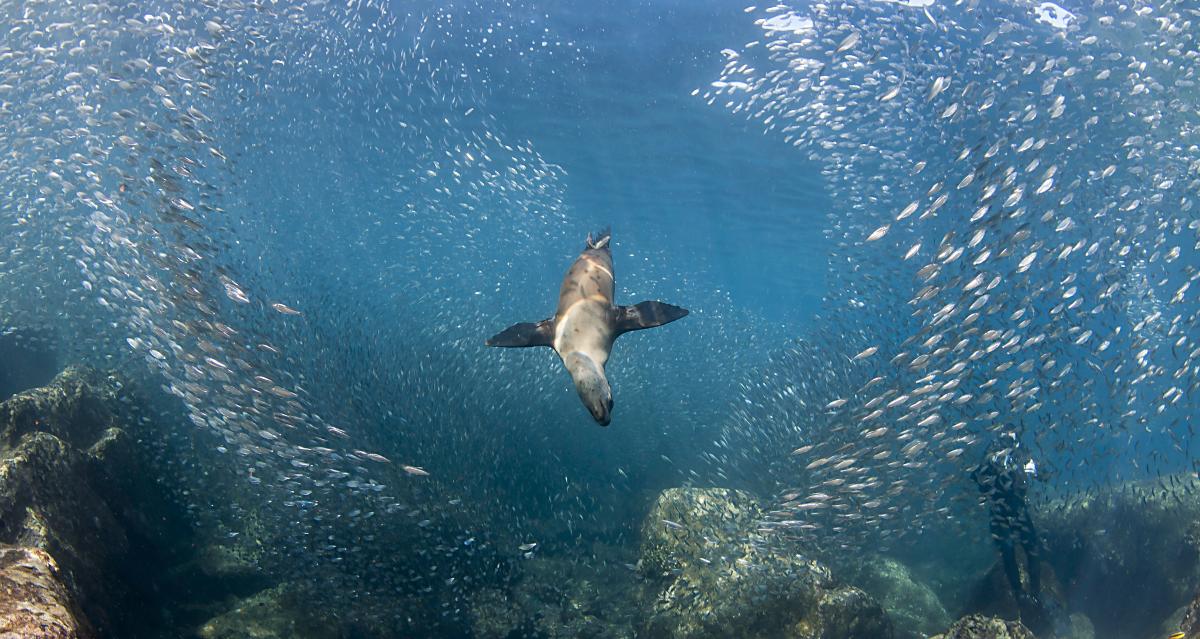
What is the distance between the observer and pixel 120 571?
7160mm

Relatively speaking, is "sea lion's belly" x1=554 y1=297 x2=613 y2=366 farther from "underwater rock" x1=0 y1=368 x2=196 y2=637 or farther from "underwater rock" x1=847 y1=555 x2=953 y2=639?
"underwater rock" x1=847 y1=555 x2=953 y2=639

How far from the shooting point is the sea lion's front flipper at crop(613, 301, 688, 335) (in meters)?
4.15

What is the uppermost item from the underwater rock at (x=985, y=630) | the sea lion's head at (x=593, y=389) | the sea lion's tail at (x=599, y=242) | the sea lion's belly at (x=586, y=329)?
the sea lion's tail at (x=599, y=242)

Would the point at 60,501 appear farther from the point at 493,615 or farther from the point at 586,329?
the point at 586,329

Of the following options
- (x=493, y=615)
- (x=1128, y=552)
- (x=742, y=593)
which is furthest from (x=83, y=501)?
(x=1128, y=552)

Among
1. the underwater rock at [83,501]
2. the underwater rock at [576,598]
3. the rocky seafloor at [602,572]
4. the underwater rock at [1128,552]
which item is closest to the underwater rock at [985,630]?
the rocky seafloor at [602,572]

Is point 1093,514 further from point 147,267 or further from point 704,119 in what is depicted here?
point 147,267

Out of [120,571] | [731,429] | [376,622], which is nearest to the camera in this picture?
[120,571]

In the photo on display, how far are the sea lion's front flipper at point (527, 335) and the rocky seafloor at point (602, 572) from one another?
454 cm

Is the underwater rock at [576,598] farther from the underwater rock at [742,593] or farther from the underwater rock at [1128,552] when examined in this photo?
the underwater rock at [1128,552]

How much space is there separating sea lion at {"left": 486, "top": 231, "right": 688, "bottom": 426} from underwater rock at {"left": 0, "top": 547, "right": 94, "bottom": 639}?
272 centimetres

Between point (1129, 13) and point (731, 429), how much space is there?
1259cm

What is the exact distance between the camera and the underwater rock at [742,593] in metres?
7.73

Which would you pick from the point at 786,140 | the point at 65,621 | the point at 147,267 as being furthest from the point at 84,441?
the point at 786,140
